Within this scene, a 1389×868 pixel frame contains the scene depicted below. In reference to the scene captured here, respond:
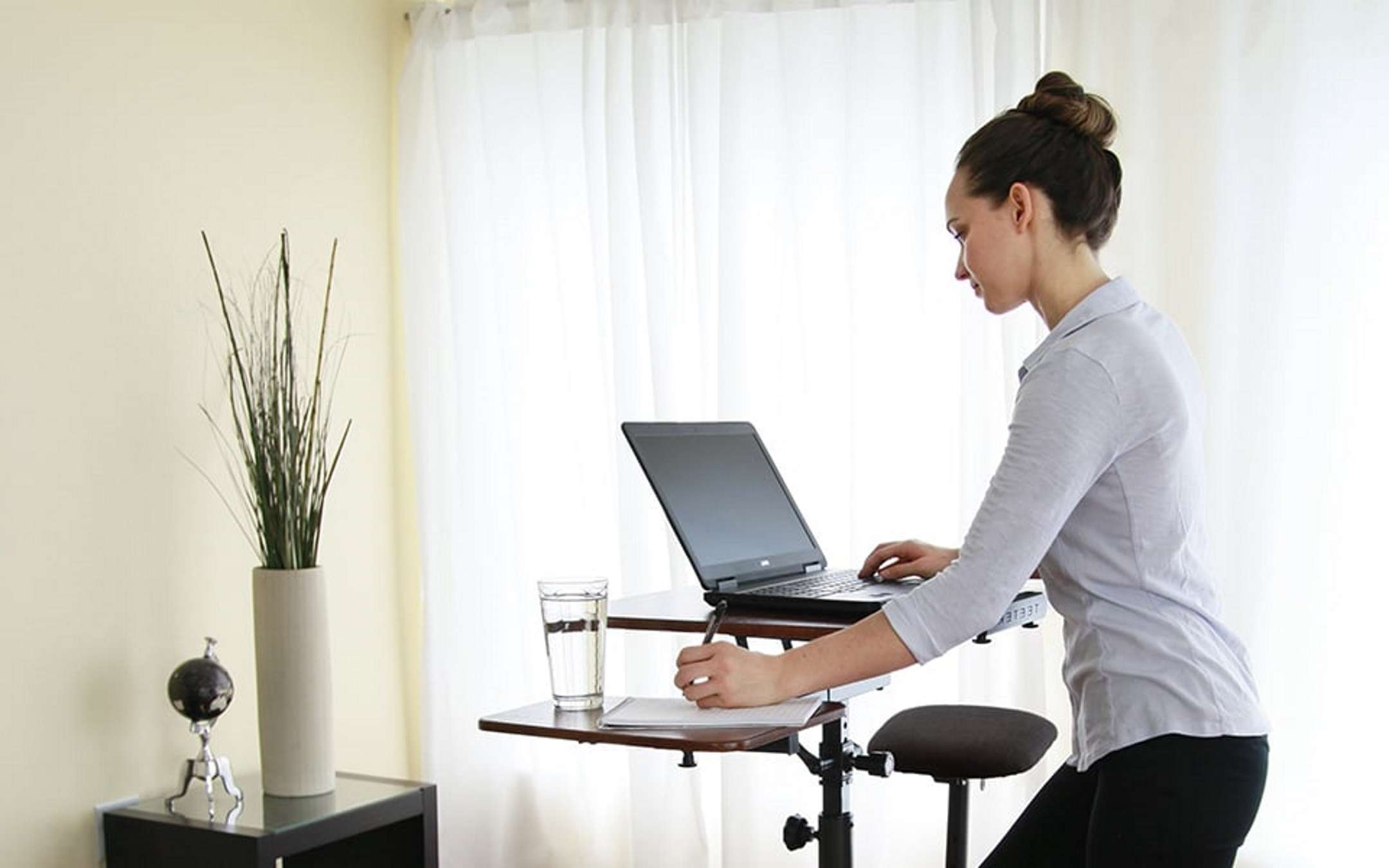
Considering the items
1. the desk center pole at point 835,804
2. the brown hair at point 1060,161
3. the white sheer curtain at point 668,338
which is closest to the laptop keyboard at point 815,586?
the desk center pole at point 835,804

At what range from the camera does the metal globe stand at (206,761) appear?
10.4 ft

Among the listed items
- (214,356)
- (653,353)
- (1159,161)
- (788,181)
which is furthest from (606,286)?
(1159,161)

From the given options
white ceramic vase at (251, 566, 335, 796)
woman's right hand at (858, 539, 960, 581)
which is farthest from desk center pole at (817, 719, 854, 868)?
white ceramic vase at (251, 566, 335, 796)

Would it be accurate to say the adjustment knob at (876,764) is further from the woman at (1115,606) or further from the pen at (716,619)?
the woman at (1115,606)

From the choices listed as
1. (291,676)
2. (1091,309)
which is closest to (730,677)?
(1091,309)

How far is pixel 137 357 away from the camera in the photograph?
335 centimetres

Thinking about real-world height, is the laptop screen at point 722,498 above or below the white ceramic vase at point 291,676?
above

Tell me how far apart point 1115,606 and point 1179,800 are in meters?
0.23

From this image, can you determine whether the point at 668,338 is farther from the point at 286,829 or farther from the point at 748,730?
the point at 748,730

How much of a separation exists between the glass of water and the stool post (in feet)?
3.21

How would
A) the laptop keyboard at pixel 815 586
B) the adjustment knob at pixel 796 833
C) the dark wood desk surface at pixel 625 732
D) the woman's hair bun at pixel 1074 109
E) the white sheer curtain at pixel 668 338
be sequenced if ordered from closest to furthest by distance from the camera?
the dark wood desk surface at pixel 625 732, the woman's hair bun at pixel 1074 109, the laptop keyboard at pixel 815 586, the adjustment knob at pixel 796 833, the white sheer curtain at pixel 668 338

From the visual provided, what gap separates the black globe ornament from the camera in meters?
3.16

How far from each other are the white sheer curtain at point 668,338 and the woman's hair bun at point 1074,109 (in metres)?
1.58

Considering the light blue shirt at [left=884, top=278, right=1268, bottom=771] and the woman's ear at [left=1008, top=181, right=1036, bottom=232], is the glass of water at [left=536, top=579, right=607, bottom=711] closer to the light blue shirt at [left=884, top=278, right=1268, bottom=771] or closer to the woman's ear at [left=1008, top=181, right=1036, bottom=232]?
the light blue shirt at [left=884, top=278, right=1268, bottom=771]
